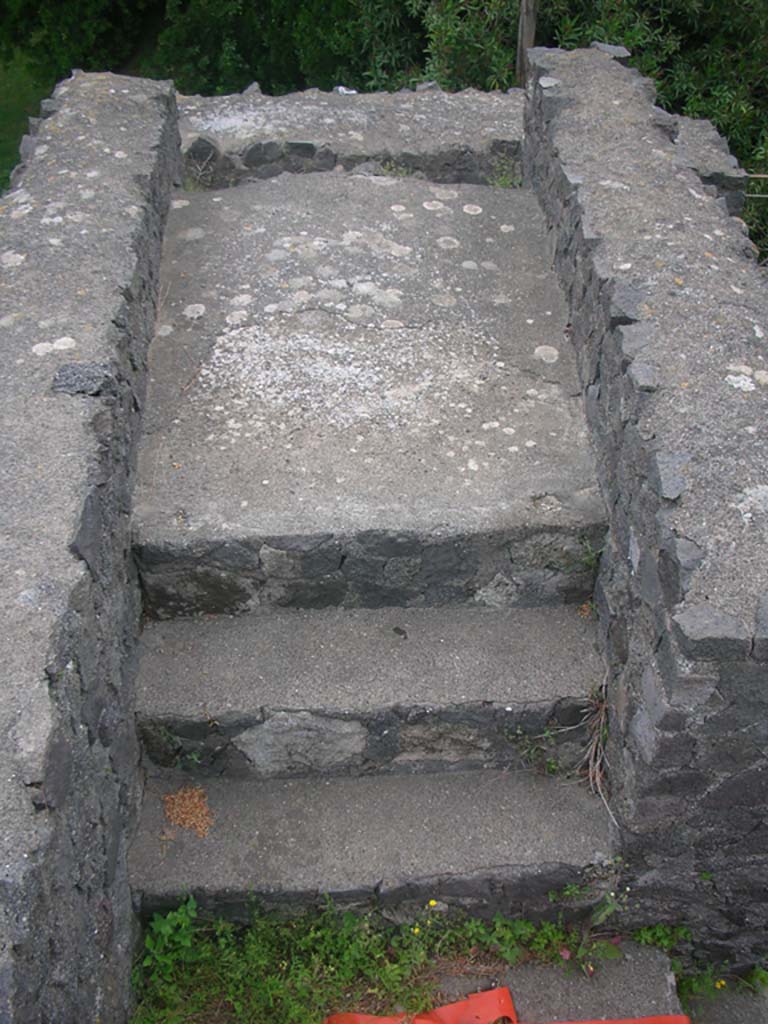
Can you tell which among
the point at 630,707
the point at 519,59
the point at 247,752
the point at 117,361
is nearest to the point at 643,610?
the point at 630,707

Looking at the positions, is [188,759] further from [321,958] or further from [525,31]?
[525,31]

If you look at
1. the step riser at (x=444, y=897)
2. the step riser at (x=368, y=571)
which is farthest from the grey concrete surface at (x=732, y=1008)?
the step riser at (x=368, y=571)

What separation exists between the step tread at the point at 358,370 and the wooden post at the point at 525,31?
2699 millimetres

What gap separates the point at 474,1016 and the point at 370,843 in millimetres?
508

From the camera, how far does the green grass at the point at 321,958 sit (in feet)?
8.18

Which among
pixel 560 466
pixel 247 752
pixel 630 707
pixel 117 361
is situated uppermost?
pixel 117 361

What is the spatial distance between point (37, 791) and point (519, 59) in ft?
20.9

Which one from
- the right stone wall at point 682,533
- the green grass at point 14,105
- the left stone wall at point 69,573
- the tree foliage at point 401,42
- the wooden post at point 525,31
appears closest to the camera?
the left stone wall at point 69,573

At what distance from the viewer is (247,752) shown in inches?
107

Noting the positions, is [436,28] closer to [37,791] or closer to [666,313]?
[666,313]

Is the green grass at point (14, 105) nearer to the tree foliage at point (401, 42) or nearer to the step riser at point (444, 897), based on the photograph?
the tree foliage at point (401, 42)

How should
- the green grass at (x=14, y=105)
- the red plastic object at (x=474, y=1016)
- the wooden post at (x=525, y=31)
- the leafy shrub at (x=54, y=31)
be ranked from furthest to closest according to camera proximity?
the green grass at (x=14, y=105) < the leafy shrub at (x=54, y=31) < the wooden post at (x=525, y=31) < the red plastic object at (x=474, y=1016)

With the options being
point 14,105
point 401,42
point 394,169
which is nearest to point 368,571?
point 394,169

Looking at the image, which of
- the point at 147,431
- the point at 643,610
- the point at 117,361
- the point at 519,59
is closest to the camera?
the point at 643,610
